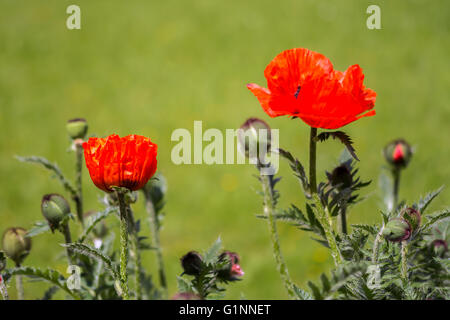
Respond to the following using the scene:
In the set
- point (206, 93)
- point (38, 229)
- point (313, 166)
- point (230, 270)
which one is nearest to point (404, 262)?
point (313, 166)

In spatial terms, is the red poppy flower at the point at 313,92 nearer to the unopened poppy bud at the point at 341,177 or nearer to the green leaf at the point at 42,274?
the unopened poppy bud at the point at 341,177

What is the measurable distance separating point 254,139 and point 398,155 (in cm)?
58

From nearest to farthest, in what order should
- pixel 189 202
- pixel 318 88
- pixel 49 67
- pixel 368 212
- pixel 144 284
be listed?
pixel 318 88, pixel 144 284, pixel 368 212, pixel 189 202, pixel 49 67

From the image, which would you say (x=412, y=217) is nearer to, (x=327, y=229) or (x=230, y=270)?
(x=327, y=229)

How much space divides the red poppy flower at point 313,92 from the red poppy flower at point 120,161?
7.3 inches

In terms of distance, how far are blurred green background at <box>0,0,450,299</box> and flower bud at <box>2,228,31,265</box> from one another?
1.36 metres

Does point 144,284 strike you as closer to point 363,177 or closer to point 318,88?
point 318,88

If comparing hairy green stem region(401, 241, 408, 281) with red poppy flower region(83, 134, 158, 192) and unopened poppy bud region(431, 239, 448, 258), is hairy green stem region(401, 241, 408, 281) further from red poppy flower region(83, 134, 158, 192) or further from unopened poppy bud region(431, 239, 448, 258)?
red poppy flower region(83, 134, 158, 192)

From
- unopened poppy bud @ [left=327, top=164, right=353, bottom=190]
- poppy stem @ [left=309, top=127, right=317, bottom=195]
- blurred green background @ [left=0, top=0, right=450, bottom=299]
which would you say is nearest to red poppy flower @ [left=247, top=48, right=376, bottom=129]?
poppy stem @ [left=309, top=127, right=317, bottom=195]

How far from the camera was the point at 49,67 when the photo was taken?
15.2ft

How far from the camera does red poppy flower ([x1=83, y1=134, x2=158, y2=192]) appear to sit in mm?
767

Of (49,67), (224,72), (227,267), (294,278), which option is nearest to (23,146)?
(49,67)

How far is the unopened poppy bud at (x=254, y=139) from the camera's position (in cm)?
83

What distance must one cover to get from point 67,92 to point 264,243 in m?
2.23
